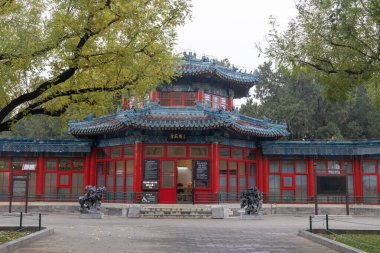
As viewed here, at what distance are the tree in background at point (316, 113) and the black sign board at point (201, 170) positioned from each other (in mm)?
17285

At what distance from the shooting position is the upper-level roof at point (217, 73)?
25.6 metres

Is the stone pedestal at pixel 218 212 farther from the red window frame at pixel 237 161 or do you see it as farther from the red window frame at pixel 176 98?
the red window frame at pixel 176 98

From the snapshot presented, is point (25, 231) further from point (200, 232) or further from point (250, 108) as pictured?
point (250, 108)

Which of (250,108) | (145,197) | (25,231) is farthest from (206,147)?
(250,108)

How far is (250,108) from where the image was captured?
43781 millimetres

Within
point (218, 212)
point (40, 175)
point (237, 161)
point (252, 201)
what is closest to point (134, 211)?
point (218, 212)

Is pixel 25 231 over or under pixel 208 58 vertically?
under

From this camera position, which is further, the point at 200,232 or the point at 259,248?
the point at 200,232

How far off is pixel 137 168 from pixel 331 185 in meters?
10.1

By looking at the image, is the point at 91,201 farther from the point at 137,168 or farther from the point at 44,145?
the point at 44,145

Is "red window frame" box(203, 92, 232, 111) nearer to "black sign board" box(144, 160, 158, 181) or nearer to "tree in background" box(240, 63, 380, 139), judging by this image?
"black sign board" box(144, 160, 158, 181)

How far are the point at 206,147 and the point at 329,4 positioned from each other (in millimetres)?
15133

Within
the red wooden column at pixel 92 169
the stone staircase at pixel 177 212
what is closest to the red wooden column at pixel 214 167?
the stone staircase at pixel 177 212

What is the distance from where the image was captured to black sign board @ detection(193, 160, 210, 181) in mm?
23797
